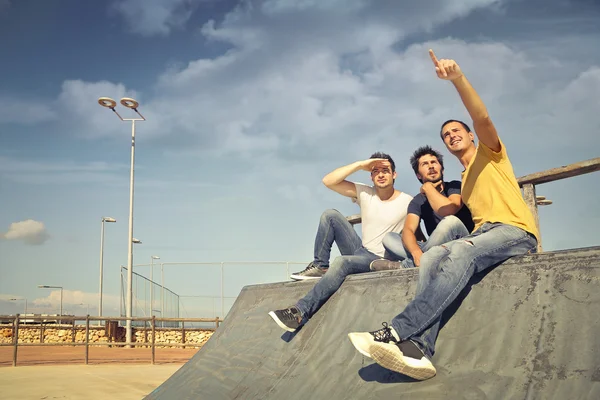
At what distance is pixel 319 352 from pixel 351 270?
2.44 feet

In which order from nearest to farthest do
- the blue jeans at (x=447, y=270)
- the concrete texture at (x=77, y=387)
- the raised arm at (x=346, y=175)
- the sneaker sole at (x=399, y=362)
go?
the sneaker sole at (x=399, y=362) → the blue jeans at (x=447, y=270) → the raised arm at (x=346, y=175) → the concrete texture at (x=77, y=387)

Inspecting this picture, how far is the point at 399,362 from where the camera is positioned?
2.24m

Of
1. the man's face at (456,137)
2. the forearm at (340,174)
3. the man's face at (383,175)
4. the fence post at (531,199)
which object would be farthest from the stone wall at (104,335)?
the man's face at (456,137)

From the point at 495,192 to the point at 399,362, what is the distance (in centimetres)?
113

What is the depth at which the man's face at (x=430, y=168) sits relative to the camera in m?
3.68

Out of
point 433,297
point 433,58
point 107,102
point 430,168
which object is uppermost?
point 107,102

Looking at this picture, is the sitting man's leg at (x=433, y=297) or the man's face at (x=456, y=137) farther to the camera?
the man's face at (x=456, y=137)

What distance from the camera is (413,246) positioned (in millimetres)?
3377

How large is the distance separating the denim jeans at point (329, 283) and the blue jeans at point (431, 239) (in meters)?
0.23

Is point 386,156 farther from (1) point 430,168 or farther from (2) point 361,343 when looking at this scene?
(2) point 361,343

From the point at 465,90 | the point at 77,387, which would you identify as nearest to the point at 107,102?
the point at 77,387

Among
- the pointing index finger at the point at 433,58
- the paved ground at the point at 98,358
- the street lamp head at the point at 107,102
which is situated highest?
the street lamp head at the point at 107,102

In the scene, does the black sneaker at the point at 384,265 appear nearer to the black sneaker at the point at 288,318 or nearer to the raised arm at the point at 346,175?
the black sneaker at the point at 288,318

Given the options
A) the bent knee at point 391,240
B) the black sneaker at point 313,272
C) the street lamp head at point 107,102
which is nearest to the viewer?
the bent knee at point 391,240
